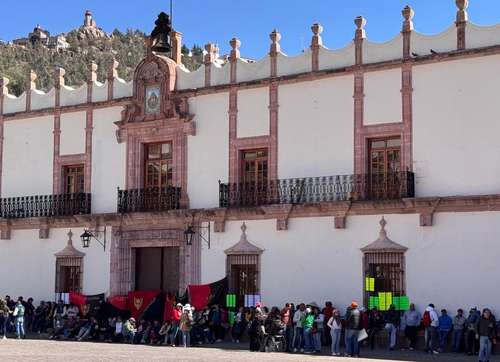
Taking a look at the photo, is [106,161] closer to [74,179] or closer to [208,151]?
[74,179]

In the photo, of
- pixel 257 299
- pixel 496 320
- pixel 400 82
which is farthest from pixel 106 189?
pixel 496 320

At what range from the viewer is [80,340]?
26203mm

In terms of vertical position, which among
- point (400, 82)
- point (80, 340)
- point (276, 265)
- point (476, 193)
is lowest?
point (80, 340)

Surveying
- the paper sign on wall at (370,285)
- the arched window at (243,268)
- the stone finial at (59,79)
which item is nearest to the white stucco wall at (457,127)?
the paper sign on wall at (370,285)

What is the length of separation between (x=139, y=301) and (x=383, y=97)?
30.9 feet

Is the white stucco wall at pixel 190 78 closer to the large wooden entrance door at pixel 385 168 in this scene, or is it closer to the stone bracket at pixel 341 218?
the large wooden entrance door at pixel 385 168

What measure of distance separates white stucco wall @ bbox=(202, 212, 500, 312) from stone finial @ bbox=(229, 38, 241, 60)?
5.04 meters

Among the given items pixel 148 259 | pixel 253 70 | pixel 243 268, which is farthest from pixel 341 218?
pixel 148 259

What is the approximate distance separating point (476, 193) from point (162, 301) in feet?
31.4

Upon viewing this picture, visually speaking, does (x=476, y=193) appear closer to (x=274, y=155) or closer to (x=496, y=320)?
(x=496, y=320)

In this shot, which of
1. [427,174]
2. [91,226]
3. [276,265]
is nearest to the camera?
[427,174]

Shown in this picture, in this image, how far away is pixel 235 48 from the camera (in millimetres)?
27641

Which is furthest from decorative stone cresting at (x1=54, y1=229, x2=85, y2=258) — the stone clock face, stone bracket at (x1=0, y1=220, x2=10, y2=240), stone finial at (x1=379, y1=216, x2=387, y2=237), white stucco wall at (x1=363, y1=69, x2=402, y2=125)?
white stucco wall at (x1=363, y1=69, x2=402, y2=125)

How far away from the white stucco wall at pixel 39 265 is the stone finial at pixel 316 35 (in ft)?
29.3
